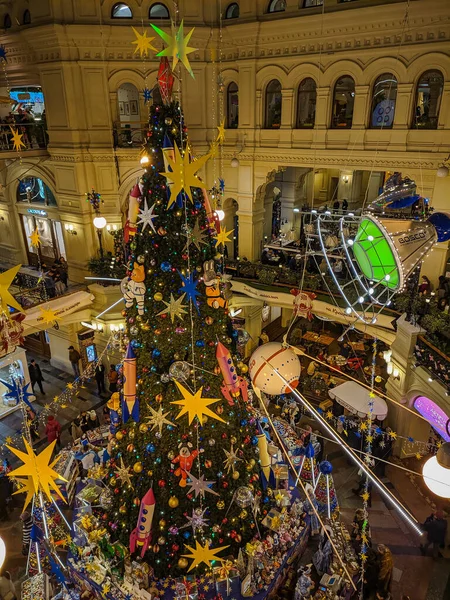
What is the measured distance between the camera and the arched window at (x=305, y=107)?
14.3 metres

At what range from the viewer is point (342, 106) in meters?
13.9

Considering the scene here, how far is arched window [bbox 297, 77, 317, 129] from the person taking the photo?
46.9 ft

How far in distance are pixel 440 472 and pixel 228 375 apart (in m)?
2.99

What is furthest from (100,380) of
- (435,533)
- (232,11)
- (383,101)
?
(232,11)

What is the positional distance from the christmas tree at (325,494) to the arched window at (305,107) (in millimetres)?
10821

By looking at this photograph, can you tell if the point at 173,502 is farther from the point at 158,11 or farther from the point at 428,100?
the point at 158,11

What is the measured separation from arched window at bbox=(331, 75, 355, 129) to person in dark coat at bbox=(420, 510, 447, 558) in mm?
10937

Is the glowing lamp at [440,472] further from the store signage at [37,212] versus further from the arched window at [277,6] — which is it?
the store signage at [37,212]

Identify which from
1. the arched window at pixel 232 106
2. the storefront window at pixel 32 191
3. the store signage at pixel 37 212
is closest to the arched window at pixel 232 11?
the arched window at pixel 232 106

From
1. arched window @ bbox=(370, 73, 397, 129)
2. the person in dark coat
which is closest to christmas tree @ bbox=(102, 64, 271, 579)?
the person in dark coat

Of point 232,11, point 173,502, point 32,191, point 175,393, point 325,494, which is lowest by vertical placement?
point 325,494

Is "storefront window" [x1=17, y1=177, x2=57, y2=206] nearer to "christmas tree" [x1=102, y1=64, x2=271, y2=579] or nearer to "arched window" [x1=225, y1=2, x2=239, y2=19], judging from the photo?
"arched window" [x1=225, y1=2, x2=239, y2=19]

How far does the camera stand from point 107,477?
7344 millimetres

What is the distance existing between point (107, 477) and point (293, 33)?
1327cm
